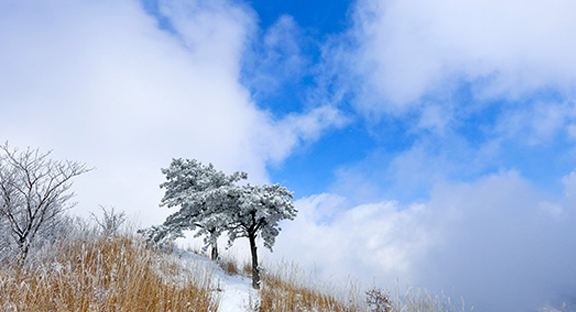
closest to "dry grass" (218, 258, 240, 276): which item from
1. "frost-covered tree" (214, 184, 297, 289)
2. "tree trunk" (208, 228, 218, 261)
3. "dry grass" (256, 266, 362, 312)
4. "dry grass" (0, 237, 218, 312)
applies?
"tree trunk" (208, 228, 218, 261)

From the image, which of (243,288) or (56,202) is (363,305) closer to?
(243,288)

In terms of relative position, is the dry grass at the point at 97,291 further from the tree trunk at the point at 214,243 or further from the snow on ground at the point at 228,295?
the tree trunk at the point at 214,243

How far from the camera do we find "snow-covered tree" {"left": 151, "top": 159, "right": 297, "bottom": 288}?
41.7 ft

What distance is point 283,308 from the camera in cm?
687

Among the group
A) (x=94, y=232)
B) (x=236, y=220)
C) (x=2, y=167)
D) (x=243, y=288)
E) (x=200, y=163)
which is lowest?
(x=243, y=288)

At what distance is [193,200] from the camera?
14492mm

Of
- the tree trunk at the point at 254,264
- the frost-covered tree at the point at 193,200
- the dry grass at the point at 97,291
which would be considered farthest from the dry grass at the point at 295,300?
the frost-covered tree at the point at 193,200

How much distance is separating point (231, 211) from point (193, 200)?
95.7 inches

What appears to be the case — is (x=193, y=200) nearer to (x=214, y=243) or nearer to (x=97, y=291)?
(x=214, y=243)

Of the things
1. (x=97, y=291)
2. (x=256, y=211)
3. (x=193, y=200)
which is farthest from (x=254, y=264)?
(x=97, y=291)

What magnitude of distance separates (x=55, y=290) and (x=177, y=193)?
11142mm

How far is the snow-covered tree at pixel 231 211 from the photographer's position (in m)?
12.7

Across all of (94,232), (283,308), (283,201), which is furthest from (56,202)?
(283,308)

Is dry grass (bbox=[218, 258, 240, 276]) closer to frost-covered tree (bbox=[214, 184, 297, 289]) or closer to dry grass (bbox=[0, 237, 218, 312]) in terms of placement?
frost-covered tree (bbox=[214, 184, 297, 289])
